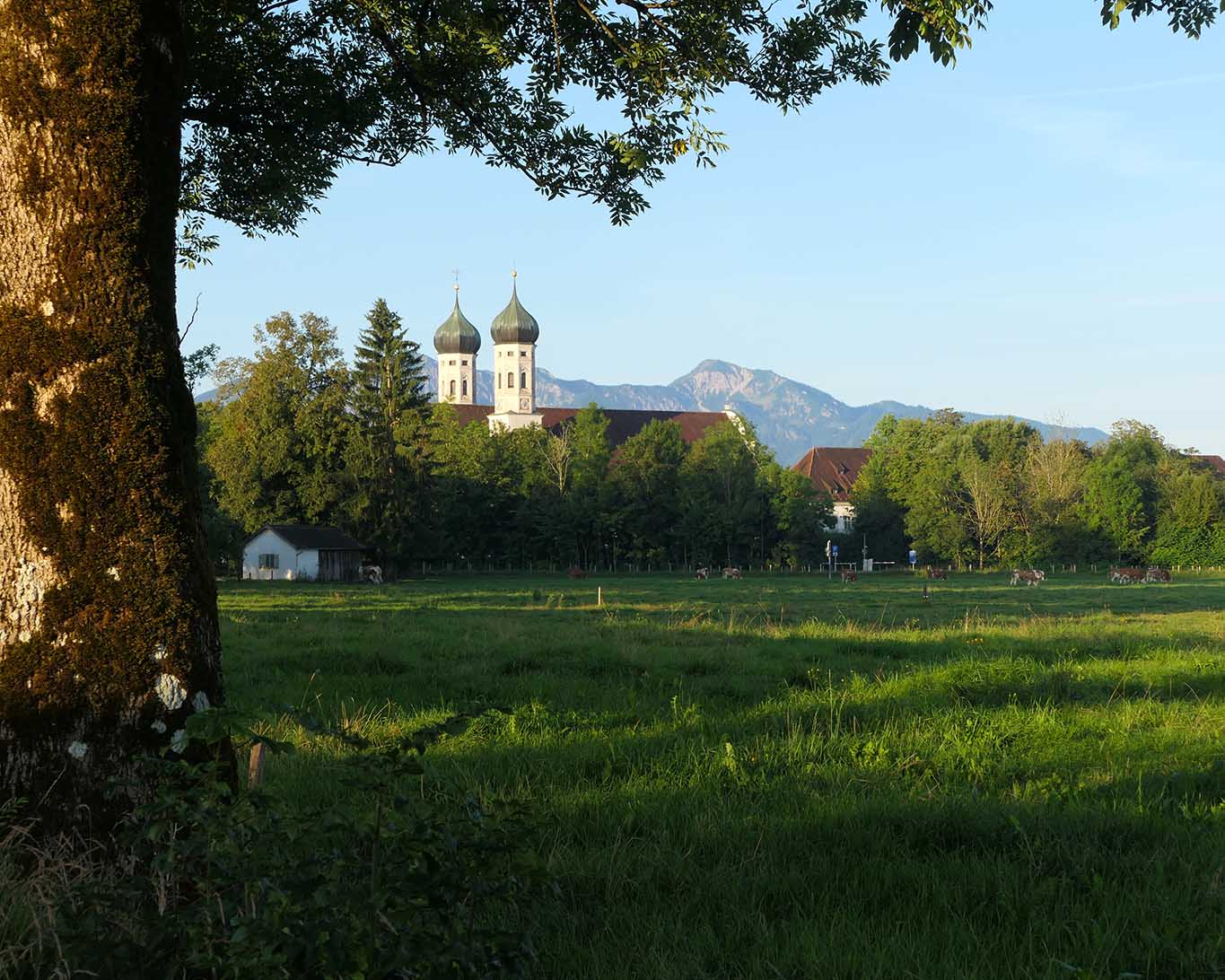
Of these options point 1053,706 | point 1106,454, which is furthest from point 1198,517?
point 1053,706

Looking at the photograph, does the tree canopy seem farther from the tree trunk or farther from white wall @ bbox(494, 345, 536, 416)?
white wall @ bbox(494, 345, 536, 416)

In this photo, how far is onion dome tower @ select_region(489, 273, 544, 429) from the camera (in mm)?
158625

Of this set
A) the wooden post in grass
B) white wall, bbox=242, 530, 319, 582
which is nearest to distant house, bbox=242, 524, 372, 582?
white wall, bbox=242, 530, 319, 582

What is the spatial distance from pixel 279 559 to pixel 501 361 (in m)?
98.9

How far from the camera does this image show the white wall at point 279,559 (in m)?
65.8

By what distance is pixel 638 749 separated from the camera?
766 centimetres

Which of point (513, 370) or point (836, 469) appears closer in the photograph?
point (836, 469)

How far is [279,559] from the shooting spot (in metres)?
67.1

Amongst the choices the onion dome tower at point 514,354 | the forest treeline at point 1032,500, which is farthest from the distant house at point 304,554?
the onion dome tower at point 514,354

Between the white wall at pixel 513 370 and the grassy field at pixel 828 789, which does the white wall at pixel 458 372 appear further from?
the grassy field at pixel 828 789

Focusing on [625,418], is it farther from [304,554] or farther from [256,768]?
[256,768]

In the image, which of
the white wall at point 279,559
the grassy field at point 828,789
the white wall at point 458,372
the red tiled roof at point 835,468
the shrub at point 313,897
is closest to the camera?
the shrub at point 313,897

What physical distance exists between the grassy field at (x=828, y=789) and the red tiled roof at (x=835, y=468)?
391ft

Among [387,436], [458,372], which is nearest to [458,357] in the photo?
[458,372]
